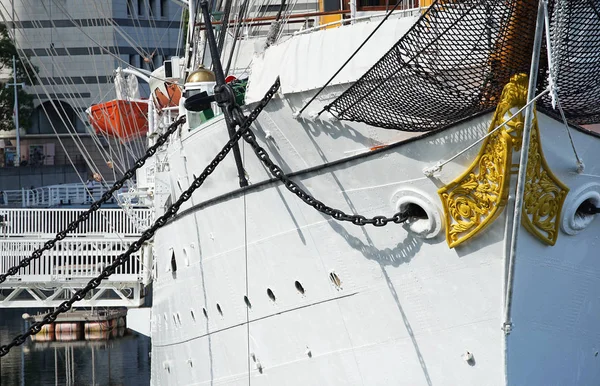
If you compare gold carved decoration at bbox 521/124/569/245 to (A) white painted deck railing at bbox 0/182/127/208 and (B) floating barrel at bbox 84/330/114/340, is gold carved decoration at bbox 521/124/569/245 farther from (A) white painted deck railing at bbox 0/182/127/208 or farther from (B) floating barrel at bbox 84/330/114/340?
(A) white painted deck railing at bbox 0/182/127/208

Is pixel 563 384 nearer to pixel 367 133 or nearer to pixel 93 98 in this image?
pixel 367 133

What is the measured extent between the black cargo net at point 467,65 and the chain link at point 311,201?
94 cm

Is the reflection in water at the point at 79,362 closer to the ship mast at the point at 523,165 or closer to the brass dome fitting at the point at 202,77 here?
the brass dome fitting at the point at 202,77

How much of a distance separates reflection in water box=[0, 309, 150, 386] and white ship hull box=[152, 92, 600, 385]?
13.5 meters

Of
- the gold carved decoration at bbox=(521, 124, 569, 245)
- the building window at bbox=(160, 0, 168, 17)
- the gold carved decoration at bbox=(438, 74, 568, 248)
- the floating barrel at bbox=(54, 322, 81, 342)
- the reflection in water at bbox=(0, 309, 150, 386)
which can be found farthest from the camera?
the building window at bbox=(160, 0, 168, 17)

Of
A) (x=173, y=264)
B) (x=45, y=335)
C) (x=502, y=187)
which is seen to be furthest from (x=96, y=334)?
(x=502, y=187)

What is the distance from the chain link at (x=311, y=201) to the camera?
1216cm

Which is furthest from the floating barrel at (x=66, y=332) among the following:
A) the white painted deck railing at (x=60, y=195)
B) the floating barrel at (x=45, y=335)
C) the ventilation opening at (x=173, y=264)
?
the ventilation opening at (x=173, y=264)

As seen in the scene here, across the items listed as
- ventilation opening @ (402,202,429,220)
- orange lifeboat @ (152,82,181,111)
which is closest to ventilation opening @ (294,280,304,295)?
ventilation opening @ (402,202,429,220)

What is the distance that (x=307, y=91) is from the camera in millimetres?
12836

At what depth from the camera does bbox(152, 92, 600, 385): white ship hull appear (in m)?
11.9

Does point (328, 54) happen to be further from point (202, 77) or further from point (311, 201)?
point (202, 77)

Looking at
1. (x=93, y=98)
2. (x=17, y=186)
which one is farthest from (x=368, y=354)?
(x=93, y=98)

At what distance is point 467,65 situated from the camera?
1140cm
